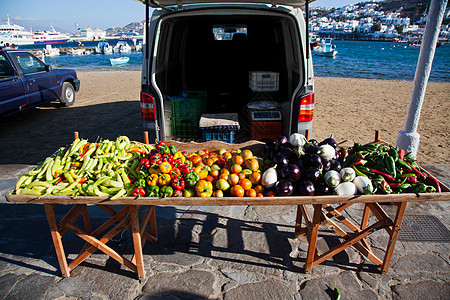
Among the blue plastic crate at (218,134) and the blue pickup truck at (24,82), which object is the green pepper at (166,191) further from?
the blue pickup truck at (24,82)

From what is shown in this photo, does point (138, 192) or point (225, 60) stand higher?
point (225, 60)

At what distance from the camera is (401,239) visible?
350 cm

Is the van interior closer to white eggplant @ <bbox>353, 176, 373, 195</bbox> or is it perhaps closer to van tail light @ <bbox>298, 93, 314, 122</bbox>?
van tail light @ <bbox>298, 93, 314, 122</bbox>

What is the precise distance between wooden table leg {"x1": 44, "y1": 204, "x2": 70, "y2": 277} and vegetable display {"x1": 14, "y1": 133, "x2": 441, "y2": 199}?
0.23 m

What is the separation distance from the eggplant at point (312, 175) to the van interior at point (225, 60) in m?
3.22

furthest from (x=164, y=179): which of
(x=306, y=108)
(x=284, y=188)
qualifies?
(x=306, y=108)

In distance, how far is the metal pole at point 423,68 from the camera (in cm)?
429

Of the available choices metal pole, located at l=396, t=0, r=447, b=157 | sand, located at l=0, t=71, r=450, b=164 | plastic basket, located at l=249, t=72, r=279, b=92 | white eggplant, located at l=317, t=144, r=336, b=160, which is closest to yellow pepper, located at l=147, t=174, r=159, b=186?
white eggplant, located at l=317, t=144, r=336, b=160

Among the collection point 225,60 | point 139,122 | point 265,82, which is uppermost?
point 225,60

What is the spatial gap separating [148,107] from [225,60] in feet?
12.7

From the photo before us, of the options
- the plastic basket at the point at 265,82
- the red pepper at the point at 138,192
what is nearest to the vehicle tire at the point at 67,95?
the plastic basket at the point at 265,82

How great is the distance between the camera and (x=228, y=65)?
7.50 m

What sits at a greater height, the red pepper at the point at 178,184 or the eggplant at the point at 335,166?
the eggplant at the point at 335,166

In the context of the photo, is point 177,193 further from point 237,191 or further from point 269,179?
point 269,179
